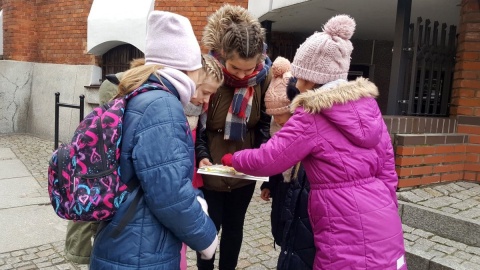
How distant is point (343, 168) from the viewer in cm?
186

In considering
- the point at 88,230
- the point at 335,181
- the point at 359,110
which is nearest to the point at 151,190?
the point at 335,181

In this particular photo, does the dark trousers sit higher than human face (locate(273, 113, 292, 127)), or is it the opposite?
human face (locate(273, 113, 292, 127))

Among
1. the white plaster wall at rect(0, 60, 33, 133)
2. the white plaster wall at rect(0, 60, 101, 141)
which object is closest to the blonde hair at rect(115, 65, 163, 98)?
the white plaster wall at rect(0, 60, 101, 141)

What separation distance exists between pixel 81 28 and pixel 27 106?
277 centimetres

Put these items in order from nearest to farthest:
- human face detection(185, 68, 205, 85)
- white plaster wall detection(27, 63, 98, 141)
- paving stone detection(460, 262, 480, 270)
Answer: human face detection(185, 68, 205, 85) → paving stone detection(460, 262, 480, 270) → white plaster wall detection(27, 63, 98, 141)

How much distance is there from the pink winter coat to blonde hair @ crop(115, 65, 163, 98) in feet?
2.02

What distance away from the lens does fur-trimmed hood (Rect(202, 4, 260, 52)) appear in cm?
246

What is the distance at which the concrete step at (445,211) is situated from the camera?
11.0 ft

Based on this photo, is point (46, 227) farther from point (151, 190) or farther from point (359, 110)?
point (359, 110)

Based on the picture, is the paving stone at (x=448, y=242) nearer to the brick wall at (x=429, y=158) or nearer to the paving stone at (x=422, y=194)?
the paving stone at (x=422, y=194)

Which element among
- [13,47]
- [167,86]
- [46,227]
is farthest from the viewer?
[13,47]

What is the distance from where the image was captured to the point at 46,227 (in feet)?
13.9

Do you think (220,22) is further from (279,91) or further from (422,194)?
(422,194)

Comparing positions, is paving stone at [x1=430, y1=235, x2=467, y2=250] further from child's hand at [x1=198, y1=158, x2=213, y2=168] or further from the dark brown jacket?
child's hand at [x1=198, y1=158, x2=213, y2=168]
